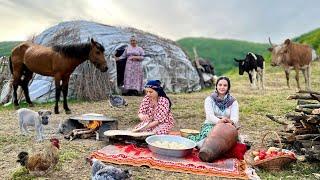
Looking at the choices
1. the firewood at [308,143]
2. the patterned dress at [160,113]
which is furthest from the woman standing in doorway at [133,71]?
the firewood at [308,143]

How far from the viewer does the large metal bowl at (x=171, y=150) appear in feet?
20.1

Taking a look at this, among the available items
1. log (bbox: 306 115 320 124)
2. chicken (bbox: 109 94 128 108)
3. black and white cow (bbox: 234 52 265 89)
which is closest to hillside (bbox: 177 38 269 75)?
black and white cow (bbox: 234 52 265 89)

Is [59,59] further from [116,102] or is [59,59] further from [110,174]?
[110,174]

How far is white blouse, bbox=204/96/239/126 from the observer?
6555mm

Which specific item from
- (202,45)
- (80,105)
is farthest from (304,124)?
(202,45)

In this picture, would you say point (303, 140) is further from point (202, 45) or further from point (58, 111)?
point (202, 45)

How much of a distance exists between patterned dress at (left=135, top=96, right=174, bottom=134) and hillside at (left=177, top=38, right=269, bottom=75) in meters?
33.7

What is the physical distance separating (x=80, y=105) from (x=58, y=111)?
1664 millimetres

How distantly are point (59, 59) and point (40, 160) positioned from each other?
5.34 meters

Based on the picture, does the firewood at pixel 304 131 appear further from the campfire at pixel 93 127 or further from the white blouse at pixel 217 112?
the campfire at pixel 93 127

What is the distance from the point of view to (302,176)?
5.75 meters

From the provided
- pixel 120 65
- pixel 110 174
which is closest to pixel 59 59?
pixel 120 65

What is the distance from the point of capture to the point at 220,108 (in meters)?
6.67

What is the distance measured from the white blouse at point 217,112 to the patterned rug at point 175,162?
0.56m
